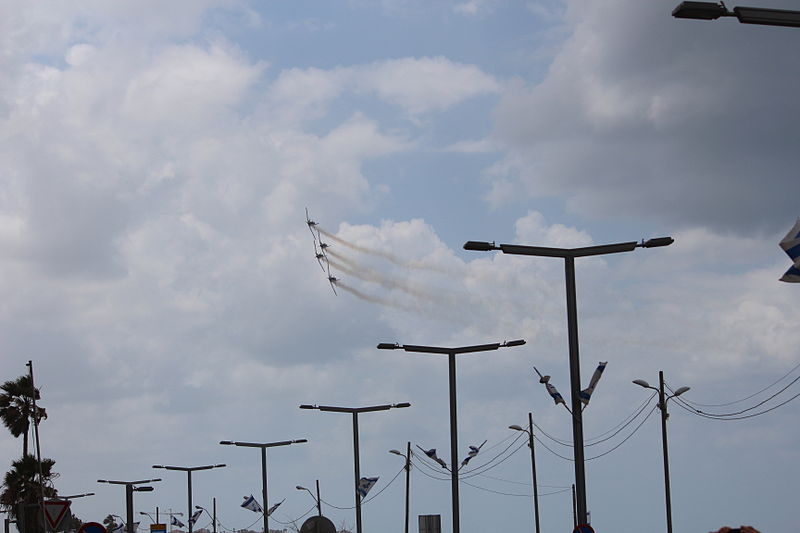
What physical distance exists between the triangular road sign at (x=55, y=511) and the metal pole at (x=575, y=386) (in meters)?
12.5

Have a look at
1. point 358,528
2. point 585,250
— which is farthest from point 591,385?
point 358,528

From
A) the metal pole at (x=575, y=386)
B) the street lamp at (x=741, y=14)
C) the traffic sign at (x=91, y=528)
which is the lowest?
the traffic sign at (x=91, y=528)

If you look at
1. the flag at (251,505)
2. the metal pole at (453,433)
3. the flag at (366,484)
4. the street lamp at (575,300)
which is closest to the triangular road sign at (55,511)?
the street lamp at (575,300)

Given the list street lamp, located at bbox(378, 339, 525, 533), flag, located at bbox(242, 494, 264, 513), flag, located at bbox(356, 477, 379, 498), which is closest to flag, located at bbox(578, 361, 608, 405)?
street lamp, located at bbox(378, 339, 525, 533)

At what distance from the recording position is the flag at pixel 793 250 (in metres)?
20.5

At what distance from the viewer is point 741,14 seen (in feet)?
55.7

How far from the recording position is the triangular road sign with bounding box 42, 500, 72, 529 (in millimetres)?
24625

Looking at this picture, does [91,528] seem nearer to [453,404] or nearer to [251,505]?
[453,404]

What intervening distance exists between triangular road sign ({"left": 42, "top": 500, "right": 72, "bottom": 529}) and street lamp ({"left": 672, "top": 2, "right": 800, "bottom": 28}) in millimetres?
15527

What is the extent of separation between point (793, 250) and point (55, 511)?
15.1 m

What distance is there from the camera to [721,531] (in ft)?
37.5

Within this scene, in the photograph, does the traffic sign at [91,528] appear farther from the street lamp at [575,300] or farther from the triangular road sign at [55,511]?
the street lamp at [575,300]

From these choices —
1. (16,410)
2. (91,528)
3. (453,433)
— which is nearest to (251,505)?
(16,410)

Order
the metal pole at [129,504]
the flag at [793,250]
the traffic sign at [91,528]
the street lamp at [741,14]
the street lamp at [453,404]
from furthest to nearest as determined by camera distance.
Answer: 1. the street lamp at [453,404]
2. the metal pole at [129,504]
3. the traffic sign at [91,528]
4. the flag at [793,250]
5. the street lamp at [741,14]
